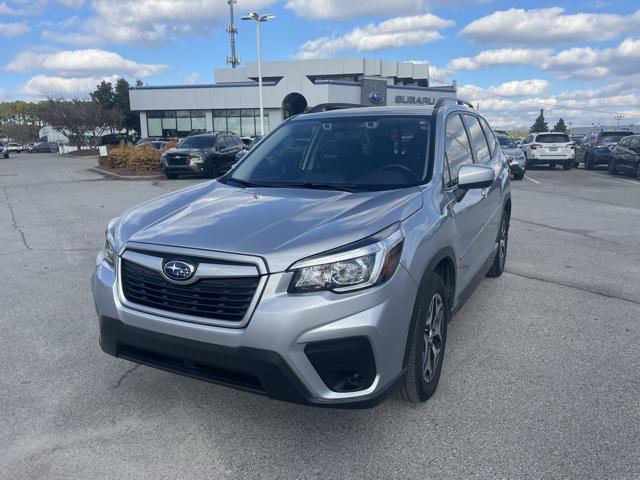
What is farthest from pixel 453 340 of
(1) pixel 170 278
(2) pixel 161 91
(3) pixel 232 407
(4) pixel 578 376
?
(2) pixel 161 91

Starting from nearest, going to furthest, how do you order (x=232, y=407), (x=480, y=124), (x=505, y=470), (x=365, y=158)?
(x=505, y=470), (x=232, y=407), (x=365, y=158), (x=480, y=124)

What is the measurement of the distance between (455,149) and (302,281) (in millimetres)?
2182

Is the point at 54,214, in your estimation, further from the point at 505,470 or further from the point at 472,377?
the point at 505,470

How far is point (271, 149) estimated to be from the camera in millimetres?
4512

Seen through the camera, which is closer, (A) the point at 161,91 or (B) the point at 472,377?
(B) the point at 472,377

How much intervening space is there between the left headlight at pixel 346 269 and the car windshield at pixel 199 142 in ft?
57.4

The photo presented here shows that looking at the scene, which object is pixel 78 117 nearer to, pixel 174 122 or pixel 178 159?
pixel 174 122

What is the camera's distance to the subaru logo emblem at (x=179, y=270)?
2.67m

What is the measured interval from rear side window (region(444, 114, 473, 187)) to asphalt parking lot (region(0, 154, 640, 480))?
1379mm

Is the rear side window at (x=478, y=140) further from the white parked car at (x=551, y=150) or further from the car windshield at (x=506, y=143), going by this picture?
the white parked car at (x=551, y=150)

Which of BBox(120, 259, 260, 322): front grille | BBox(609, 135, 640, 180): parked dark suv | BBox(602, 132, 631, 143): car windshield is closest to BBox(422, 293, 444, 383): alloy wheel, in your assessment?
BBox(120, 259, 260, 322): front grille

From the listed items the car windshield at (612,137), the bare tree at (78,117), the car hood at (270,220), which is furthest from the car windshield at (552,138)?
the bare tree at (78,117)

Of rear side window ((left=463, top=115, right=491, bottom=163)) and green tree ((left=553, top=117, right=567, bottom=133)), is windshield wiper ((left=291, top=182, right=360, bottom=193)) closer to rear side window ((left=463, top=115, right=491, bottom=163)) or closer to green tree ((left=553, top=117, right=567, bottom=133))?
rear side window ((left=463, top=115, right=491, bottom=163))

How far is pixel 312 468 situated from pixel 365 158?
2.20 meters
